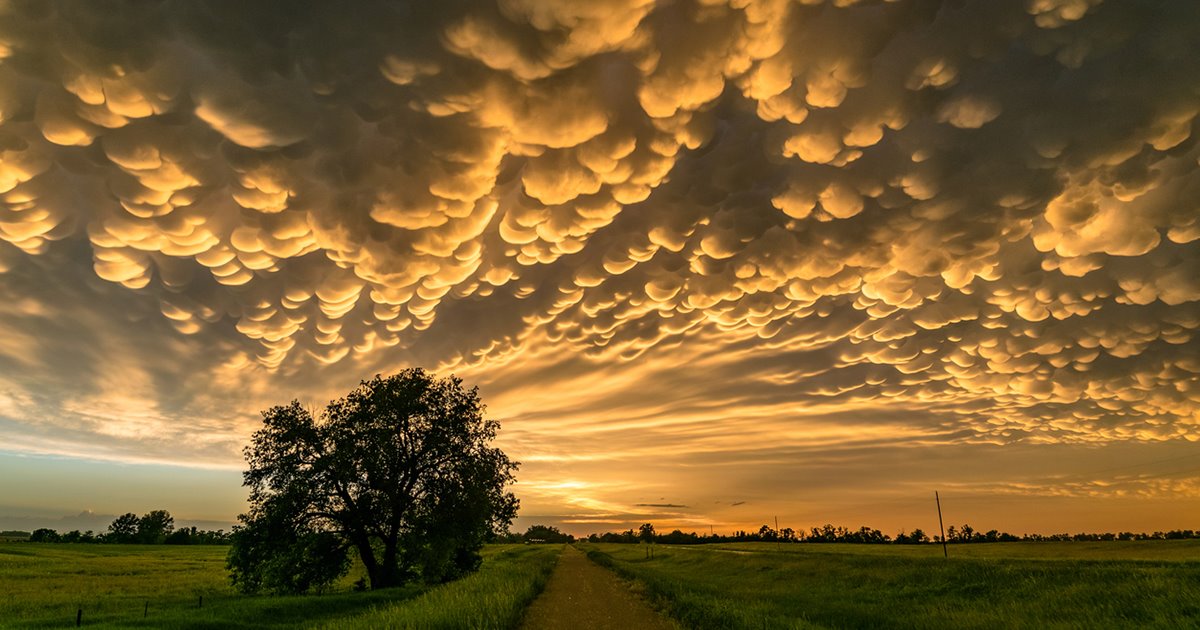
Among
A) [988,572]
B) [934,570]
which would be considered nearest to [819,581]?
[934,570]

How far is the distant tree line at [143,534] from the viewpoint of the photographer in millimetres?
146750

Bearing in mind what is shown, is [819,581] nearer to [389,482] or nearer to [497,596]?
[497,596]

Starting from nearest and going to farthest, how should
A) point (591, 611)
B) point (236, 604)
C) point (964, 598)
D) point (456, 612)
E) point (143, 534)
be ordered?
point (456, 612), point (591, 611), point (964, 598), point (236, 604), point (143, 534)

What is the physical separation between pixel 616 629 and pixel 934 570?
73.8 ft

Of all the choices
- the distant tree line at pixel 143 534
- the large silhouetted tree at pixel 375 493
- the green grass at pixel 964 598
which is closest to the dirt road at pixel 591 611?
the green grass at pixel 964 598

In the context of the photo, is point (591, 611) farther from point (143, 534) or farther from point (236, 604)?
point (143, 534)

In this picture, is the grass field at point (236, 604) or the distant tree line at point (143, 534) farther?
the distant tree line at point (143, 534)

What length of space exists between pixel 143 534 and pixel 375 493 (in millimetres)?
165277

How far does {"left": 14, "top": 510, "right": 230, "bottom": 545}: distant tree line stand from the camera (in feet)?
481

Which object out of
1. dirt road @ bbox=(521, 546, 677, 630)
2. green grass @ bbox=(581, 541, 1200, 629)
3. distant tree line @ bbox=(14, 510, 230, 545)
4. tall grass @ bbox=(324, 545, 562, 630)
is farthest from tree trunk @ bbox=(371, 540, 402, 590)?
distant tree line @ bbox=(14, 510, 230, 545)

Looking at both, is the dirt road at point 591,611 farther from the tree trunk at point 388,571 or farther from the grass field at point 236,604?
the tree trunk at point 388,571

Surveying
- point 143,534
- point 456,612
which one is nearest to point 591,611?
point 456,612

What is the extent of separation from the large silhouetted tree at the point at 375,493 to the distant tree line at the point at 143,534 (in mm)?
148663

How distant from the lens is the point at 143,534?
147625 millimetres
